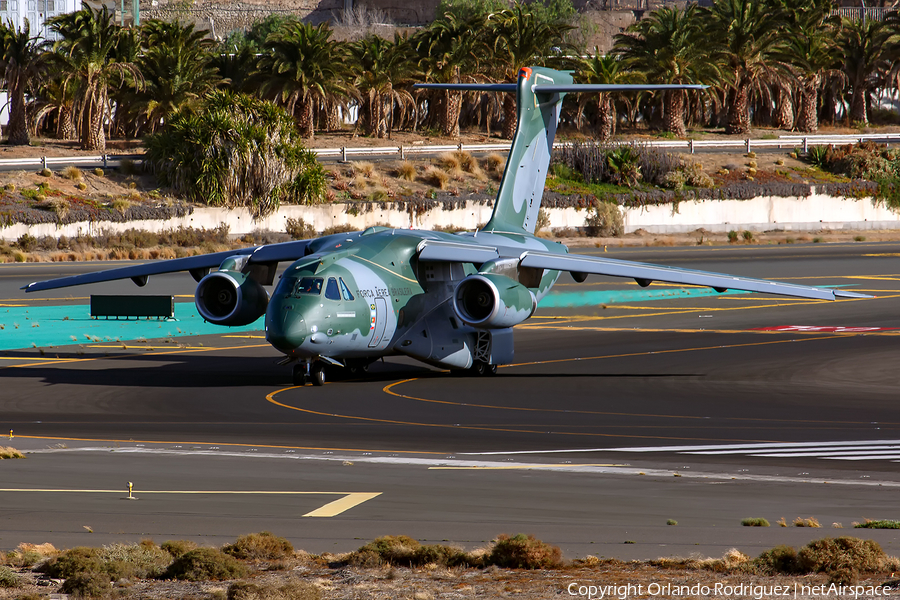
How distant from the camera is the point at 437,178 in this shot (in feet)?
240

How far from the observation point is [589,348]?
32.9 meters

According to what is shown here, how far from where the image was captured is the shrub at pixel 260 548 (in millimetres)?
10695

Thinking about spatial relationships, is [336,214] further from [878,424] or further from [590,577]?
[590,577]

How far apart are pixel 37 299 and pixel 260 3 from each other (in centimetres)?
13511

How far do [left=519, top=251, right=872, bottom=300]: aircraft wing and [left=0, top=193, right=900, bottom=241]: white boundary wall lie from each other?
40.0 m

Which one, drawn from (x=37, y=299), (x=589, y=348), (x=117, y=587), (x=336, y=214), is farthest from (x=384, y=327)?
(x=336, y=214)

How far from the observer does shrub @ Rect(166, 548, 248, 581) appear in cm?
1002

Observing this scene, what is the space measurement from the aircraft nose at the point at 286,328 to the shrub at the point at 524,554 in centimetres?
1421

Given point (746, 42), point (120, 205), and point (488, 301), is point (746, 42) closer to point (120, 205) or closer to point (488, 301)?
point (120, 205)

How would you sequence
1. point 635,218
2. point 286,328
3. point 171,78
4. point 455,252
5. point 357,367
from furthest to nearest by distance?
point 171,78 < point 635,218 < point 357,367 < point 455,252 < point 286,328

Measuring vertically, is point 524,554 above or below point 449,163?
below

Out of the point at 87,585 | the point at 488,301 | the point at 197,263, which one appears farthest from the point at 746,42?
the point at 87,585

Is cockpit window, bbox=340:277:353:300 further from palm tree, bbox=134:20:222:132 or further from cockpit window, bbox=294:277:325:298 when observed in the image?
palm tree, bbox=134:20:222:132

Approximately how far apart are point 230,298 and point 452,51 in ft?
198
